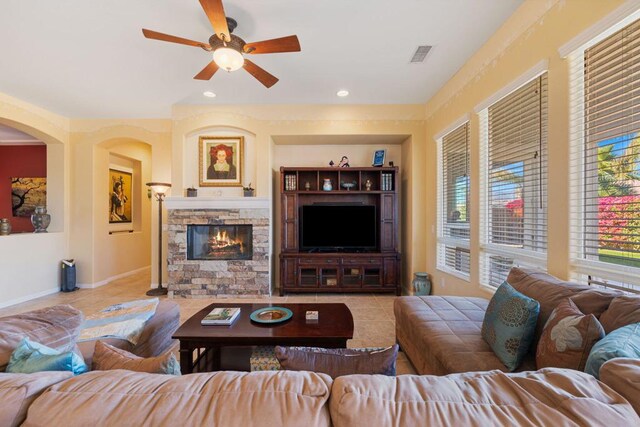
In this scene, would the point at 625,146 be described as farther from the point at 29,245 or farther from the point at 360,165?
the point at 29,245

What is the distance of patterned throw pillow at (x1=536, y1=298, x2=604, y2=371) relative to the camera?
1.12 m

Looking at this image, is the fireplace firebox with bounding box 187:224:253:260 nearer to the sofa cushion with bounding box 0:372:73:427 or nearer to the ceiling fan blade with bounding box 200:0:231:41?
the ceiling fan blade with bounding box 200:0:231:41

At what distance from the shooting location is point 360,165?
4.74 metres

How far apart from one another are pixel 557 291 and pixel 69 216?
21.1ft

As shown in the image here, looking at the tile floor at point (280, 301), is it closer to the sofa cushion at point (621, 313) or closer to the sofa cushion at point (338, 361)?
the sofa cushion at point (621, 313)

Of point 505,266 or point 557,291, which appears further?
point 505,266

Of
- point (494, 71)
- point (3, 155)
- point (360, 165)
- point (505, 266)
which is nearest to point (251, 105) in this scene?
point (360, 165)

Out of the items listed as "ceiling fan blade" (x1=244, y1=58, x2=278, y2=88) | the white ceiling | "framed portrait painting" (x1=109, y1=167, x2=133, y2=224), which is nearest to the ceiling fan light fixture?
"ceiling fan blade" (x1=244, y1=58, x2=278, y2=88)

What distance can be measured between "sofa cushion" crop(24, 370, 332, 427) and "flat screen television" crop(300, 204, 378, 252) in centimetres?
360

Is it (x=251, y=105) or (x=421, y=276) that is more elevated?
(x=251, y=105)

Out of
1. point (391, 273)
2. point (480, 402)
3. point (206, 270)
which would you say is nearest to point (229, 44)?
point (480, 402)

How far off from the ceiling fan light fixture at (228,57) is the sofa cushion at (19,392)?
232 cm

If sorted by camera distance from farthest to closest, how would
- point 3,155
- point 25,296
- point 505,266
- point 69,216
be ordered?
point 3,155, point 69,216, point 25,296, point 505,266

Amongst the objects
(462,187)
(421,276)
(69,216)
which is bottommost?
(421,276)
